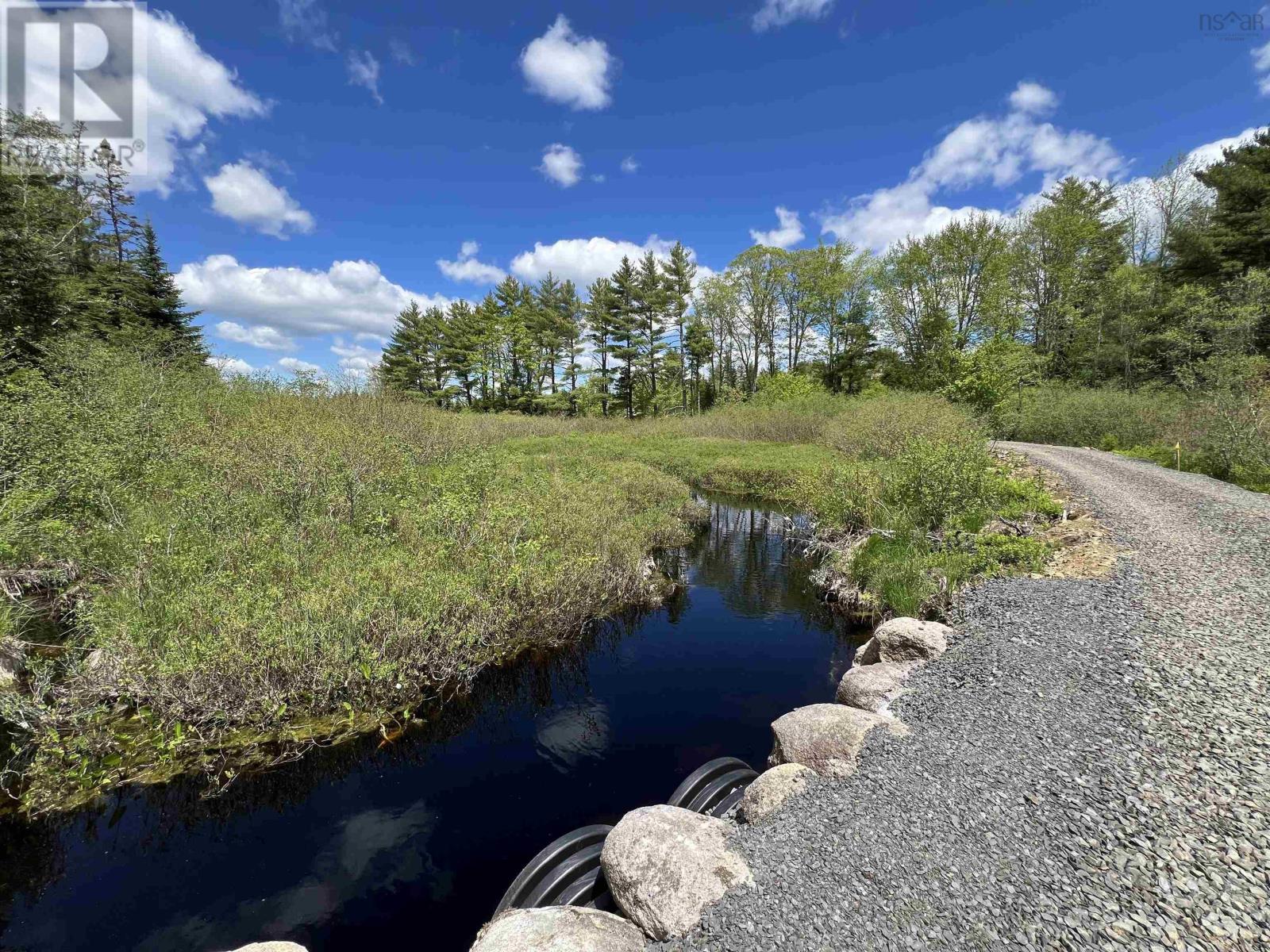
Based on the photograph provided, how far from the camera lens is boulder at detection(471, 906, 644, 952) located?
264cm

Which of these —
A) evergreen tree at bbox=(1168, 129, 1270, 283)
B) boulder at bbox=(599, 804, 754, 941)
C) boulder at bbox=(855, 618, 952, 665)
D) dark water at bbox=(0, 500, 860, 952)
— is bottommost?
dark water at bbox=(0, 500, 860, 952)

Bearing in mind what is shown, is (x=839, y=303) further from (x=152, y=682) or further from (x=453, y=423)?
(x=152, y=682)

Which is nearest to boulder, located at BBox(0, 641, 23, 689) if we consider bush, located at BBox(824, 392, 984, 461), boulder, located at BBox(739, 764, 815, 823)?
boulder, located at BBox(739, 764, 815, 823)

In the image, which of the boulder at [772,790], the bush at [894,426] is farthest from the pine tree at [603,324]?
the boulder at [772,790]

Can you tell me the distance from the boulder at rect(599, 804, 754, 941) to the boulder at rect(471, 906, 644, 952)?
0.14 meters

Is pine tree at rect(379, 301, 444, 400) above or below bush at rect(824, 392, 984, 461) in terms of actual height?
above

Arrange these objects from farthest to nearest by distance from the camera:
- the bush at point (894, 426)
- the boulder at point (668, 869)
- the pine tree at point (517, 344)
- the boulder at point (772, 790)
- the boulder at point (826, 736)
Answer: the pine tree at point (517, 344), the bush at point (894, 426), the boulder at point (826, 736), the boulder at point (772, 790), the boulder at point (668, 869)

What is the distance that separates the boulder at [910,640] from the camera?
567 centimetres

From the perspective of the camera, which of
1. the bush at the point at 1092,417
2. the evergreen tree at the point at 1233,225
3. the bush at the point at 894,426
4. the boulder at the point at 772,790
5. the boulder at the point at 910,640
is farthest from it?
the evergreen tree at the point at 1233,225

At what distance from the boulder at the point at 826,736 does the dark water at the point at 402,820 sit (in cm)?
142

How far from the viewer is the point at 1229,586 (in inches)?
238

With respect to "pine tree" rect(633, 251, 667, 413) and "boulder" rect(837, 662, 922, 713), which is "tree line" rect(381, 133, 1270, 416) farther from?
"boulder" rect(837, 662, 922, 713)

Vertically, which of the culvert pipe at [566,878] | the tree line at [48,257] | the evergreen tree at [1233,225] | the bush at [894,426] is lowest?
the culvert pipe at [566,878]

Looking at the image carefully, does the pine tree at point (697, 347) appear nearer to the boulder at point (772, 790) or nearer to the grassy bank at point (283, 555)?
the grassy bank at point (283, 555)
